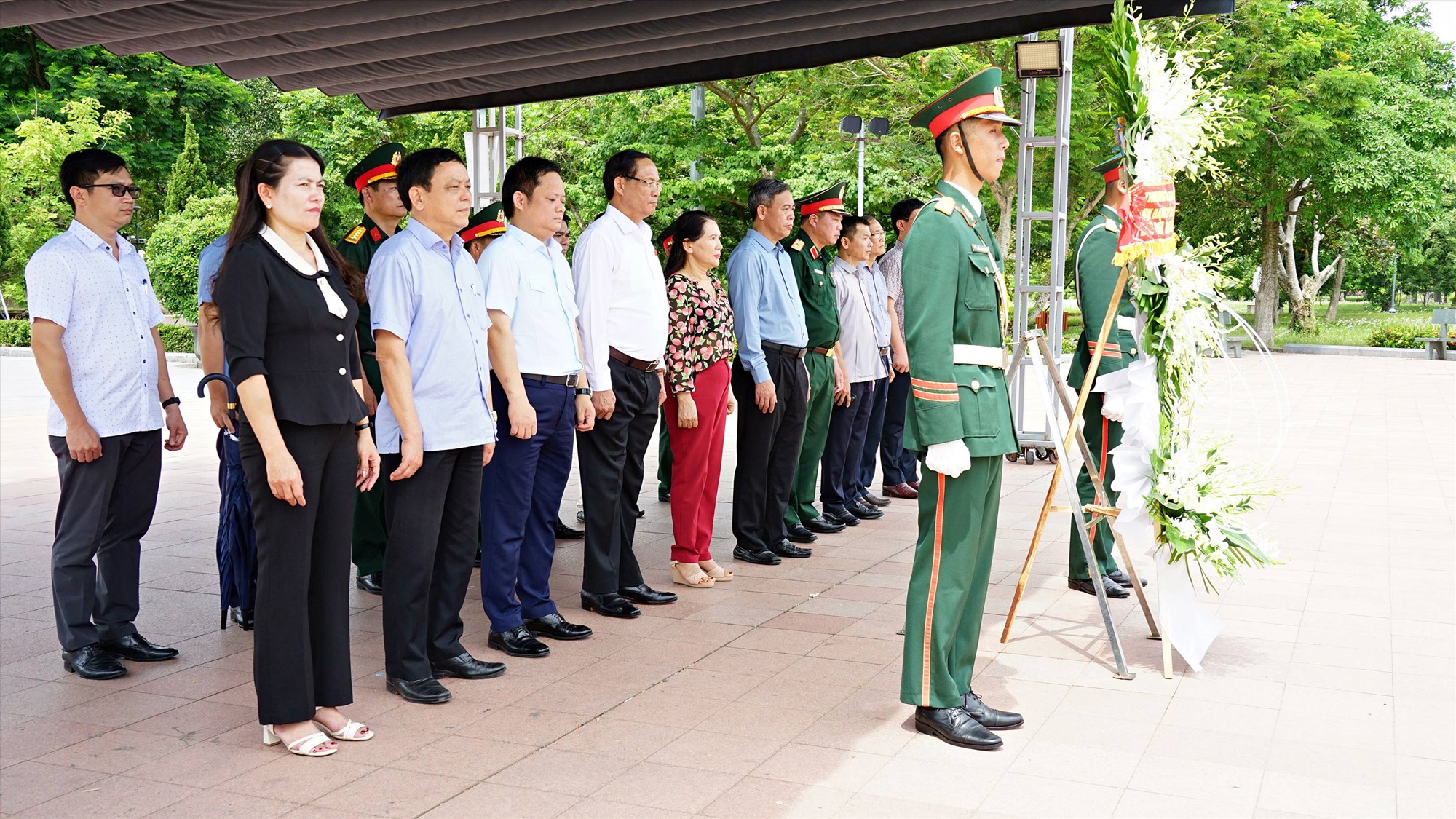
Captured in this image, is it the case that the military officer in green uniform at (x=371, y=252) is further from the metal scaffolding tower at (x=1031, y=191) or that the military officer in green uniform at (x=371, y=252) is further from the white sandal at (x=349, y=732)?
the metal scaffolding tower at (x=1031, y=191)

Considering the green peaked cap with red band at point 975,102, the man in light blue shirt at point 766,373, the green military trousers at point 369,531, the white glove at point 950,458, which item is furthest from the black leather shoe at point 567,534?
the green peaked cap with red band at point 975,102

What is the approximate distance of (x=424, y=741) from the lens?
389 centimetres

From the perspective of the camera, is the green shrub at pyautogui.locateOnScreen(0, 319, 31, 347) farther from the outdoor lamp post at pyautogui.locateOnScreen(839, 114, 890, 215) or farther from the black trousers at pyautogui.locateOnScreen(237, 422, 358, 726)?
the black trousers at pyautogui.locateOnScreen(237, 422, 358, 726)

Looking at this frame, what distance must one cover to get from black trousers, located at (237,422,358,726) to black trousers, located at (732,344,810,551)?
2.94 metres

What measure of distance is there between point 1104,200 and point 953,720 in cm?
267

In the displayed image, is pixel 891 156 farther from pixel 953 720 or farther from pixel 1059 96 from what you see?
pixel 953 720

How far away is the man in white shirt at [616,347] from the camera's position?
530 cm

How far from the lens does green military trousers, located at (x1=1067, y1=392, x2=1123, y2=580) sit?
18.1 ft

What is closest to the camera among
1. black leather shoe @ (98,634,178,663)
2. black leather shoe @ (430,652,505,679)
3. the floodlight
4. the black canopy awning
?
black leather shoe @ (430,652,505,679)

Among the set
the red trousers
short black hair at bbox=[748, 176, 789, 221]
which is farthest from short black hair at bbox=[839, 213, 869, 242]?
the red trousers

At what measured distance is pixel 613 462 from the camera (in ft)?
17.6

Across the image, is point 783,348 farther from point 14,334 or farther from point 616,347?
point 14,334

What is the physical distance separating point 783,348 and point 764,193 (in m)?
0.83

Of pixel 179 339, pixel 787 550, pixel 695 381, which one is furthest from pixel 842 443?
pixel 179 339
